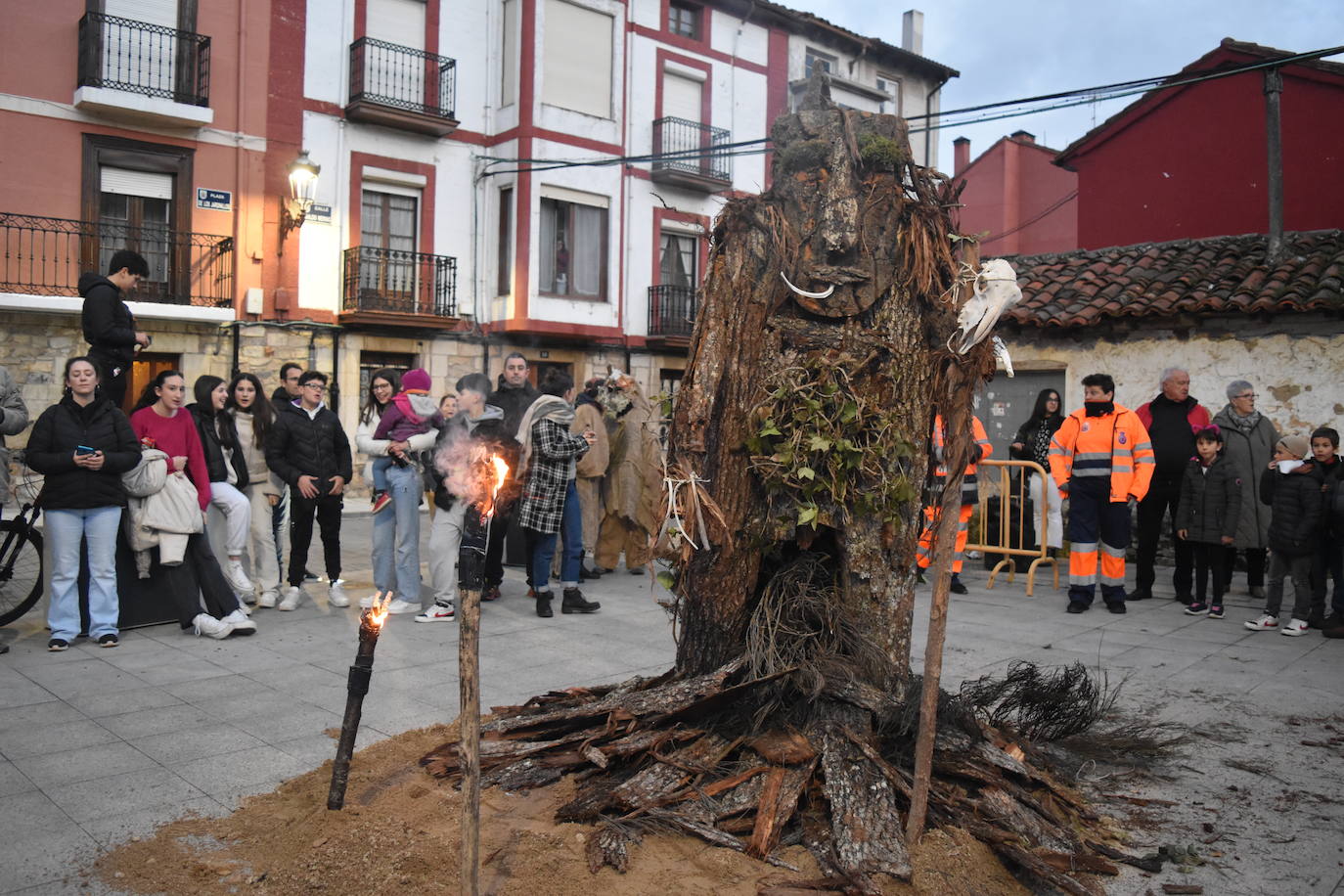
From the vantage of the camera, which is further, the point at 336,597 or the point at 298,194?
the point at 298,194

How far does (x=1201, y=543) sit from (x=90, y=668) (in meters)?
8.39

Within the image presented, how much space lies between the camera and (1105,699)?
17.7 feet

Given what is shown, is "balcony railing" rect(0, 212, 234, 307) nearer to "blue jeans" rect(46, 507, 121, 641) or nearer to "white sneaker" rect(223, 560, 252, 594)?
"white sneaker" rect(223, 560, 252, 594)

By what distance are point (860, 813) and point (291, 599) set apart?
224 inches

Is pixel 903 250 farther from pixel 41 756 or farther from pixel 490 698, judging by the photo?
pixel 41 756

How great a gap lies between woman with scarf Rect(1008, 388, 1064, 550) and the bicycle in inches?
340

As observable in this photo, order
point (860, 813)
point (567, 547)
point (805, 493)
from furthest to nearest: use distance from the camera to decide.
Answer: point (567, 547) → point (805, 493) → point (860, 813)

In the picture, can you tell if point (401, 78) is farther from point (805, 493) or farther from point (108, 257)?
point (805, 493)

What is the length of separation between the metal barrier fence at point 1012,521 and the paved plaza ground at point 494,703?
1173 mm

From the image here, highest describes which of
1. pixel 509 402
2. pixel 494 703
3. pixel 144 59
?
pixel 144 59

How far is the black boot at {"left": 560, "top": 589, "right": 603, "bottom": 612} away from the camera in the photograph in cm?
792

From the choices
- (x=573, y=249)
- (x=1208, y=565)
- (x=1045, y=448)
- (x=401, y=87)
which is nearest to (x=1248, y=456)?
(x=1208, y=565)

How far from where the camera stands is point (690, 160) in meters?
24.0

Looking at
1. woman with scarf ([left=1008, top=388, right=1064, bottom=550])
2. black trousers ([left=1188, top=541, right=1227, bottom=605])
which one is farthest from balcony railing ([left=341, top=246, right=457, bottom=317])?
black trousers ([left=1188, top=541, right=1227, bottom=605])
